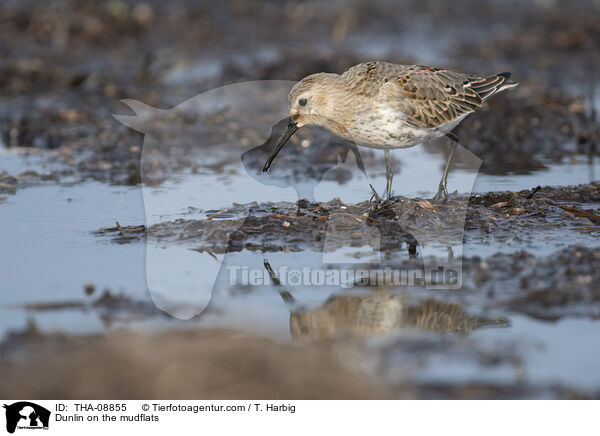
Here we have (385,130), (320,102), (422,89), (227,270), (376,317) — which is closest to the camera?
(376,317)

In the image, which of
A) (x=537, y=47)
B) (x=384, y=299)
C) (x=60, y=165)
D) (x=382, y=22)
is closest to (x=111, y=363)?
(x=384, y=299)

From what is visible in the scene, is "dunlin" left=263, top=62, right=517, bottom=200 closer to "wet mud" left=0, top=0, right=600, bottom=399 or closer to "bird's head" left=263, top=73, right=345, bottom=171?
"bird's head" left=263, top=73, right=345, bottom=171

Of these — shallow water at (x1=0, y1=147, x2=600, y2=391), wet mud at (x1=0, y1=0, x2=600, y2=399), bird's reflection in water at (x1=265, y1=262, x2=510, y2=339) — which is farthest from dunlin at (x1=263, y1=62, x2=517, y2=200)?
bird's reflection in water at (x1=265, y1=262, x2=510, y2=339)

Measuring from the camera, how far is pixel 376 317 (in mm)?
5777

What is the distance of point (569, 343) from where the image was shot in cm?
525

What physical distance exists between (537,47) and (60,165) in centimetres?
1040

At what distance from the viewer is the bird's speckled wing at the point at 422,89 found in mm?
7871

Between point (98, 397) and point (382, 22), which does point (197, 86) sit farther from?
point (98, 397)

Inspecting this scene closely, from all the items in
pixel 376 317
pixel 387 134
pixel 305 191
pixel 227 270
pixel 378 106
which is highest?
pixel 378 106

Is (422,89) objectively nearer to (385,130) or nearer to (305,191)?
(385,130)

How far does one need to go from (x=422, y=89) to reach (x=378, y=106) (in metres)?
0.72

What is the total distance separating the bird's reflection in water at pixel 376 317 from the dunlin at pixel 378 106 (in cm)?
215

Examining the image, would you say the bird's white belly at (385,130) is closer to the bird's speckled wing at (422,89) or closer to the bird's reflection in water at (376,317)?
the bird's speckled wing at (422,89)

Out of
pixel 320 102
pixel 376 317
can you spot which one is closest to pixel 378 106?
pixel 320 102
